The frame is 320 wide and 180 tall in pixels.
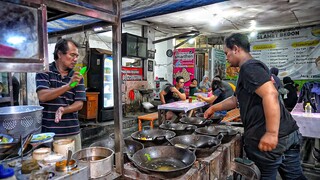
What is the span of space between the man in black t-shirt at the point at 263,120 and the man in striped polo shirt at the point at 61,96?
5.22 ft

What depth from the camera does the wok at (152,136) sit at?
208 centimetres

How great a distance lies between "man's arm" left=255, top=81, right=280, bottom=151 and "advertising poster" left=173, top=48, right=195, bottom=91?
8.40 meters

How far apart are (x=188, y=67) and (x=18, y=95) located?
7.07m

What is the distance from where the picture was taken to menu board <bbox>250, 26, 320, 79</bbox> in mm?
9000

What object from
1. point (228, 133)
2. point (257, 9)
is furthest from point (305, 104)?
point (257, 9)

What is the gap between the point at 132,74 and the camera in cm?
812

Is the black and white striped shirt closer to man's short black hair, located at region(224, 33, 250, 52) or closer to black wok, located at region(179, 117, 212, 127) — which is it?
black wok, located at region(179, 117, 212, 127)

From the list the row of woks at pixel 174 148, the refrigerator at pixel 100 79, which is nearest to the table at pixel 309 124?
the row of woks at pixel 174 148

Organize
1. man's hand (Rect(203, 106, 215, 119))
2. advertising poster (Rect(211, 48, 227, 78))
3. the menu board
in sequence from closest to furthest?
man's hand (Rect(203, 106, 215, 119))
the menu board
advertising poster (Rect(211, 48, 227, 78))

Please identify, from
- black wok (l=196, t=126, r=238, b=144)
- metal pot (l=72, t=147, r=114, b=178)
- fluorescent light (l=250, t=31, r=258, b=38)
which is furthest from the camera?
fluorescent light (l=250, t=31, r=258, b=38)

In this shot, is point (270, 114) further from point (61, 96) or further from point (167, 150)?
point (61, 96)

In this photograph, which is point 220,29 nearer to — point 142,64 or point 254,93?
point 142,64

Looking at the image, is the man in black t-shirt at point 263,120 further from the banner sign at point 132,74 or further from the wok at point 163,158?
the banner sign at point 132,74

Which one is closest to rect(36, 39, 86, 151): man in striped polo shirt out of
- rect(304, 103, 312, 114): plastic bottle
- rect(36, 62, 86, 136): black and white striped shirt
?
rect(36, 62, 86, 136): black and white striped shirt
